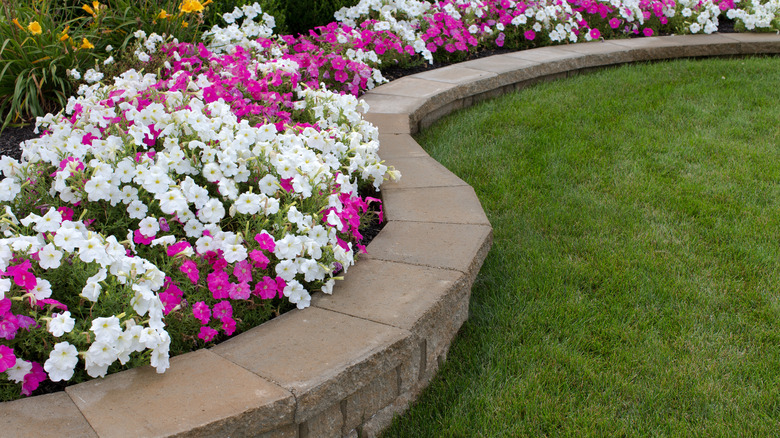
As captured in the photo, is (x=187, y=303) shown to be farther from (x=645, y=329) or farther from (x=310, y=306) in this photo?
(x=645, y=329)

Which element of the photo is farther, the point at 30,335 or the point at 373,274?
the point at 373,274

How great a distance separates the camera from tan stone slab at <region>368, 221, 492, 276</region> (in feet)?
8.25

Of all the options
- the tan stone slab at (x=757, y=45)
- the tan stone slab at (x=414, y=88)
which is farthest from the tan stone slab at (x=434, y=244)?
the tan stone slab at (x=757, y=45)

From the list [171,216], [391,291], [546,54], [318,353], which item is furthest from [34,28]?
[546,54]

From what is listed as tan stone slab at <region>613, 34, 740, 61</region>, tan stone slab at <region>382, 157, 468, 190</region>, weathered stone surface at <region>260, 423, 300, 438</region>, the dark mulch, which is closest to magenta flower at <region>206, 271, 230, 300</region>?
weathered stone surface at <region>260, 423, 300, 438</region>

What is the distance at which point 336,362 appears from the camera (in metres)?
1.91

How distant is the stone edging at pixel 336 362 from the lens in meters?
1.70

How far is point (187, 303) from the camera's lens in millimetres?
2121

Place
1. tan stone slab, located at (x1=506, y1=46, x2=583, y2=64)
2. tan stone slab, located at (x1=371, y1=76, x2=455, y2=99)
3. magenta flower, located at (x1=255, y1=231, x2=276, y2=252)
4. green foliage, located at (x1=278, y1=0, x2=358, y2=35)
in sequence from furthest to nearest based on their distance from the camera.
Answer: green foliage, located at (x1=278, y1=0, x2=358, y2=35), tan stone slab, located at (x1=506, y1=46, x2=583, y2=64), tan stone slab, located at (x1=371, y1=76, x2=455, y2=99), magenta flower, located at (x1=255, y1=231, x2=276, y2=252)

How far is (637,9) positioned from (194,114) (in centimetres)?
538

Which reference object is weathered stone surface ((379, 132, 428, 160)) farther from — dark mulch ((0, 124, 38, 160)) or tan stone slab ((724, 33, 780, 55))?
tan stone slab ((724, 33, 780, 55))

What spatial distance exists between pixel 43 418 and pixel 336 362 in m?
0.74

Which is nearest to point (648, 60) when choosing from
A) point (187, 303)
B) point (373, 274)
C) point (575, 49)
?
point (575, 49)

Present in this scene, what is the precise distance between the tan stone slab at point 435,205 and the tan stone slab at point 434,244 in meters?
0.06
